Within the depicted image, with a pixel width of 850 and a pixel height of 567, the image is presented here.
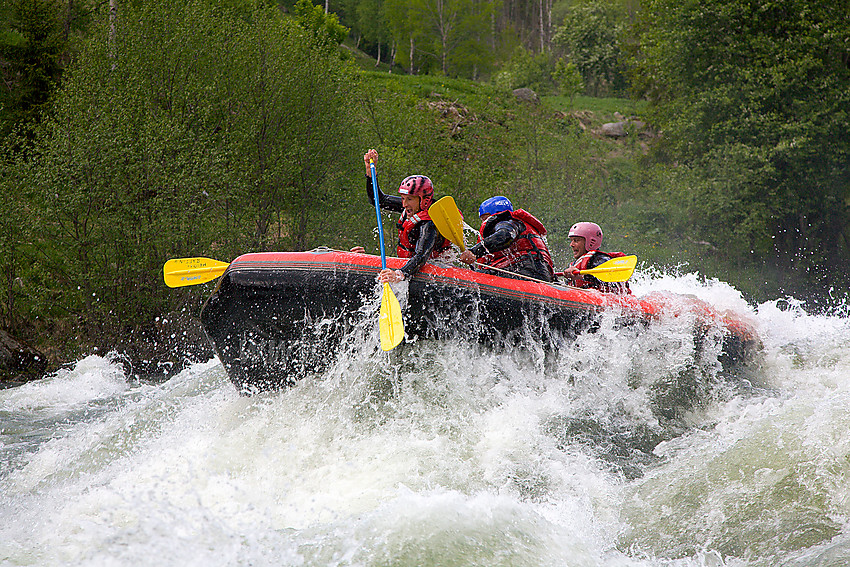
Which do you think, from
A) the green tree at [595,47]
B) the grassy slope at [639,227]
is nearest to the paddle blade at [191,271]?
the grassy slope at [639,227]

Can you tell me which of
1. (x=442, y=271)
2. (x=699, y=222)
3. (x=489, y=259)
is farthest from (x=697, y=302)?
(x=699, y=222)

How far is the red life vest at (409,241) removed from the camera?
19.0 ft

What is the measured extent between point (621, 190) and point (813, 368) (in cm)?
1482

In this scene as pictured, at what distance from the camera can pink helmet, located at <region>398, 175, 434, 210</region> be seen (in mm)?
5797

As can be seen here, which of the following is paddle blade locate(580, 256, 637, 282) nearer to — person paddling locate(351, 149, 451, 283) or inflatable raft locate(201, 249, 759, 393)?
inflatable raft locate(201, 249, 759, 393)

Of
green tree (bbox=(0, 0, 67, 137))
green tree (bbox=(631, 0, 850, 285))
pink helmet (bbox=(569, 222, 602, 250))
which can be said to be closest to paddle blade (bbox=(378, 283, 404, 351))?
pink helmet (bbox=(569, 222, 602, 250))

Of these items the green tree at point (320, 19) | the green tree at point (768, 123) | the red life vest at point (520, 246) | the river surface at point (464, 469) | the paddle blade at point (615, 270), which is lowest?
the river surface at point (464, 469)

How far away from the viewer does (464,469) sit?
15.7 ft

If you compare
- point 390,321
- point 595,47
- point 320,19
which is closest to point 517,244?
point 390,321

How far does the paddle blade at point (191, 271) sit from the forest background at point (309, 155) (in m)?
5.70

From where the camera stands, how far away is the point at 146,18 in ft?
44.5

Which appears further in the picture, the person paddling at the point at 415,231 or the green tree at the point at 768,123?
the green tree at the point at 768,123

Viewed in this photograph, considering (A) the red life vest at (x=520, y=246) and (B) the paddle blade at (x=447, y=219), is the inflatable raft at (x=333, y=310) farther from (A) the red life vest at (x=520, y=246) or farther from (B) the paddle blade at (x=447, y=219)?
(A) the red life vest at (x=520, y=246)

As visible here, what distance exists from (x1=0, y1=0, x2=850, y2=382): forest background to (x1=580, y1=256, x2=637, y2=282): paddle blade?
7.33 meters
